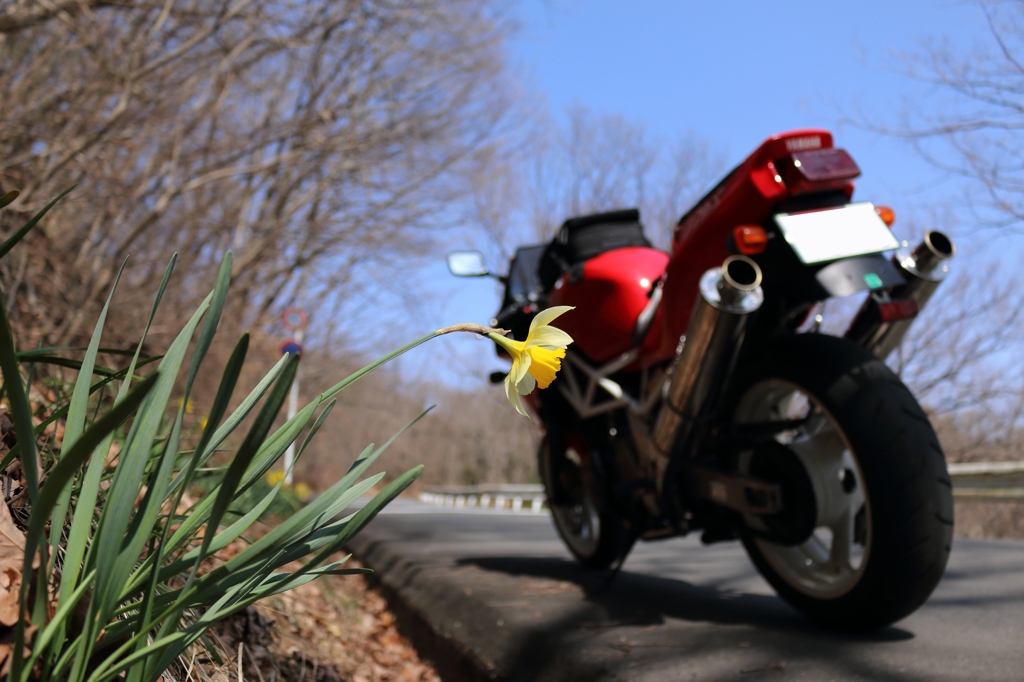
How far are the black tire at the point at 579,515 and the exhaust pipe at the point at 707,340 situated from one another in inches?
40.9

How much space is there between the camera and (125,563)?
3.12ft

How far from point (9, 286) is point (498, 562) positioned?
134 inches

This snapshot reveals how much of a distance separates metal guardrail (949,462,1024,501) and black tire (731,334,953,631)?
6410 millimetres

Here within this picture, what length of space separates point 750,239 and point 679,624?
1275 mm

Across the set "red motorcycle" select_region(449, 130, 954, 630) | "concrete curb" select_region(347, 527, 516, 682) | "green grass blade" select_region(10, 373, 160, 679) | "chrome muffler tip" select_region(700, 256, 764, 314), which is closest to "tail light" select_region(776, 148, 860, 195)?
"red motorcycle" select_region(449, 130, 954, 630)

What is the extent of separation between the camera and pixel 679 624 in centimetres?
266

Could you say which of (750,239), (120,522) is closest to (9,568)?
(120,522)

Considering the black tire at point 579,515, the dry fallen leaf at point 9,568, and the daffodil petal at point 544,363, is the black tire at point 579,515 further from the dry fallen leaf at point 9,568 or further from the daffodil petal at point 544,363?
the dry fallen leaf at point 9,568

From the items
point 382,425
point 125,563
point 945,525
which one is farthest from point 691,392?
point 382,425

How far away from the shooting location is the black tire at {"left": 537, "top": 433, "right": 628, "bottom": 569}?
3896mm

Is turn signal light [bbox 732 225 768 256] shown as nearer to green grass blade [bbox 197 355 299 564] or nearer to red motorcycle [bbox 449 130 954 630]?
red motorcycle [bbox 449 130 954 630]

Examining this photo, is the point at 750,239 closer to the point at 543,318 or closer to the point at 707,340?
the point at 707,340

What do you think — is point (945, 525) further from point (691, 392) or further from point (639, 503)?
point (639, 503)

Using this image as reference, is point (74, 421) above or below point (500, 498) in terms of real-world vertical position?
above
